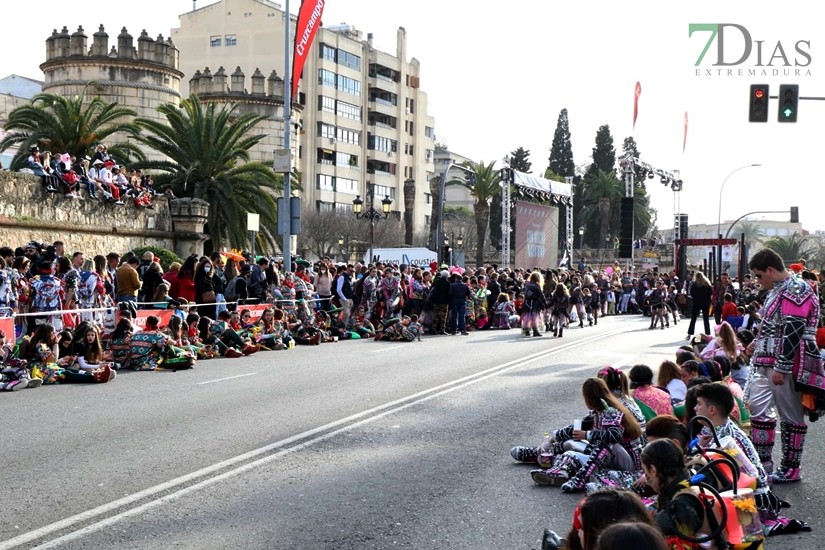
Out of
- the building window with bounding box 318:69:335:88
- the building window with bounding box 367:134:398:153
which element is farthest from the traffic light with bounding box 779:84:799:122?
the building window with bounding box 367:134:398:153

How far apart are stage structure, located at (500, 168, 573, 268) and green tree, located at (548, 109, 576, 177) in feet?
119

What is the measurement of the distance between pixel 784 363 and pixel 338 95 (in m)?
76.8

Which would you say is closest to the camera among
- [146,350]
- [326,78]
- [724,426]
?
[724,426]

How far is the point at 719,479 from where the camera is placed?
5027 millimetres

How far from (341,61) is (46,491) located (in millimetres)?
77783

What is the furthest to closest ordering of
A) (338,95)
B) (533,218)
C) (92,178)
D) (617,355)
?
(338,95) < (533,218) < (92,178) < (617,355)

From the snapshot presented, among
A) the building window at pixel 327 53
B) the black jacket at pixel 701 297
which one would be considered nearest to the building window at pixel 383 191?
the building window at pixel 327 53

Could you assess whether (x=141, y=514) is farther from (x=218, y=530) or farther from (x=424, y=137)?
(x=424, y=137)

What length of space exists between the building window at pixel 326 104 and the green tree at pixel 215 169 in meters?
45.3

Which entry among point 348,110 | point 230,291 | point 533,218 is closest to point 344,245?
point 348,110

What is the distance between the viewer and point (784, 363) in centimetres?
761

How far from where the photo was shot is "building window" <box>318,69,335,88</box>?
7919cm

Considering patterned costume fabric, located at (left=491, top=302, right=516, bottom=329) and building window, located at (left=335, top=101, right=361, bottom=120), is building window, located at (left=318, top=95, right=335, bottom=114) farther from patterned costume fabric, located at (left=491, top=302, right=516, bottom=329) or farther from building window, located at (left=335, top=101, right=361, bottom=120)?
patterned costume fabric, located at (left=491, top=302, right=516, bottom=329)

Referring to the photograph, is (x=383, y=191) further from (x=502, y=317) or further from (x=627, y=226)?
(x=502, y=317)
